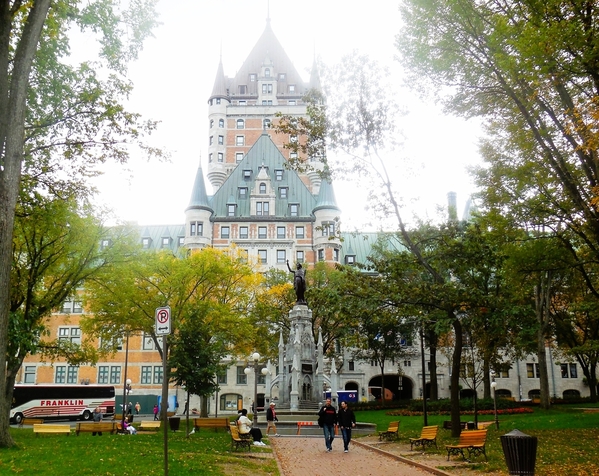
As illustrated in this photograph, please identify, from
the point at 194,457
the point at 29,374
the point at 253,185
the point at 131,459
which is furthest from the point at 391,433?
the point at 29,374

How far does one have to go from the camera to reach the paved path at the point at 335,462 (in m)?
14.5

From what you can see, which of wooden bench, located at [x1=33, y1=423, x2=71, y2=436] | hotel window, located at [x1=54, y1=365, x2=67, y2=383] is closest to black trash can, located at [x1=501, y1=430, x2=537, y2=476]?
wooden bench, located at [x1=33, y1=423, x2=71, y2=436]

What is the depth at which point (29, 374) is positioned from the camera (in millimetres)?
62562

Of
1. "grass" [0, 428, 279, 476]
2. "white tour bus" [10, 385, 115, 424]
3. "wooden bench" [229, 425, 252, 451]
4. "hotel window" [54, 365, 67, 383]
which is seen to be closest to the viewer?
"grass" [0, 428, 279, 476]

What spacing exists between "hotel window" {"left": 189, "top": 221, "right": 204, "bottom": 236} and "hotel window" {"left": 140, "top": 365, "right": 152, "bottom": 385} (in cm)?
1429

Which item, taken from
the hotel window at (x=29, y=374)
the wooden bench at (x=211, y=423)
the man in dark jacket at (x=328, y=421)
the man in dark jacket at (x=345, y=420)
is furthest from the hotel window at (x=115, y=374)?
the man in dark jacket at (x=345, y=420)

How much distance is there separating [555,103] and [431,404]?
25643 mm

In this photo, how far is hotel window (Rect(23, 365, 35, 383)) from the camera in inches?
2450

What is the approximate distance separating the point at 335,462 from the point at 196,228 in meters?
48.8

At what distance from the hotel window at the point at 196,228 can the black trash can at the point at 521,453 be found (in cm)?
5495

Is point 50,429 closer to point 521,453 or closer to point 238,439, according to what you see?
point 238,439

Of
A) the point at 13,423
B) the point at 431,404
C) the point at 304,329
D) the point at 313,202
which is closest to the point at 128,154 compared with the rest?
the point at 304,329

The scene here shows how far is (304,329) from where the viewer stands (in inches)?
1323

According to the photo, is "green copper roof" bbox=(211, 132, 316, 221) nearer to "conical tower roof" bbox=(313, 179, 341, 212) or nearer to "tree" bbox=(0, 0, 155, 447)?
"conical tower roof" bbox=(313, 179, 341, 212)
